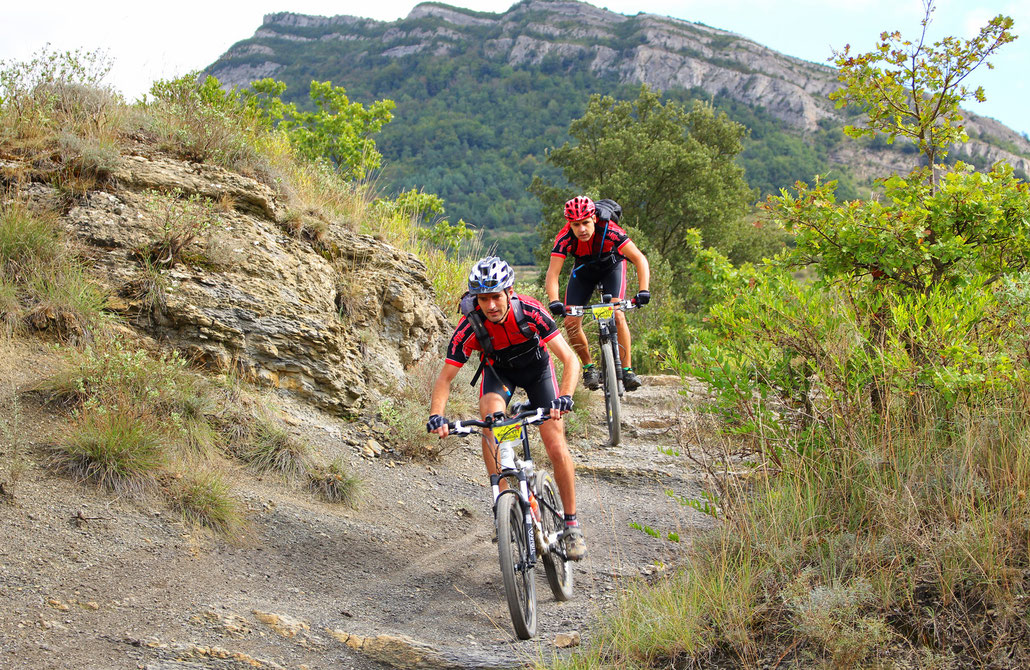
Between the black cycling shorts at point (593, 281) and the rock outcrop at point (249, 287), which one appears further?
the black cycling shorts at point (593, 281)

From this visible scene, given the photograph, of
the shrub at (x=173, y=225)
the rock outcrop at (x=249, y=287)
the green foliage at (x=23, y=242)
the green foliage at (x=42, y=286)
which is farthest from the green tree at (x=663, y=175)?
the green foliage at (x=42, y=286)

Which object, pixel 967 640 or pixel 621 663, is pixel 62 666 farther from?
pixel 967 640

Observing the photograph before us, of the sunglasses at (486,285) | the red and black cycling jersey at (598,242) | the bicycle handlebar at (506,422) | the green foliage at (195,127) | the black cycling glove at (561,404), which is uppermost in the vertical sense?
the green foliage at (195,127)

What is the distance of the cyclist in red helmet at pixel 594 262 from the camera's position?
782cm

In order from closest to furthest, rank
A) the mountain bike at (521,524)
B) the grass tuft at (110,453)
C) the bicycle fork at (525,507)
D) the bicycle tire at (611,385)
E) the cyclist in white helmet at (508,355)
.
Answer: the mountain bike at (521,524) → the bicycle fork at (525,507) → the cyclist in white helmet at (508,355) → the grass tuft at (110,453) → the bicycle tire at (611,385)

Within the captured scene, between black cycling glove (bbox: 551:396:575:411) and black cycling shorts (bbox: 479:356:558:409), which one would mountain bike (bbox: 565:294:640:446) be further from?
black cycling glove (bbox: 551:396:575:411)

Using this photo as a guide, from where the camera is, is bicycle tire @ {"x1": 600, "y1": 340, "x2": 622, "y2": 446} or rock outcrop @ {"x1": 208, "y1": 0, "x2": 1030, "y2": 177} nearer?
bicycle tire @ {"x1": 600, "y1": 340, "x2": 622, "y2": 446}

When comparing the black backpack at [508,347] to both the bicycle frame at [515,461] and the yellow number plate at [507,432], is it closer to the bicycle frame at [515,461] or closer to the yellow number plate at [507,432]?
the bicycle frame at [515,461]

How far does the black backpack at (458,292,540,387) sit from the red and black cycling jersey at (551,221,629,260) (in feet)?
9.50

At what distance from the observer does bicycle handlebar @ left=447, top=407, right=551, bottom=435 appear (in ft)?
14.9

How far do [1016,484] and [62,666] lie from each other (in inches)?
190

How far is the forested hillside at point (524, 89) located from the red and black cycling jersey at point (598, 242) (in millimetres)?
40549

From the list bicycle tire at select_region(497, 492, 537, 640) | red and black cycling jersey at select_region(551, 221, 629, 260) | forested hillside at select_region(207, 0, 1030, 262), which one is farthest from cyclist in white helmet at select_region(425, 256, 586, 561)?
forested hillside at select_region(207, 0, 1030, 262)

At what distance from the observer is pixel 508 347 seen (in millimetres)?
5305
